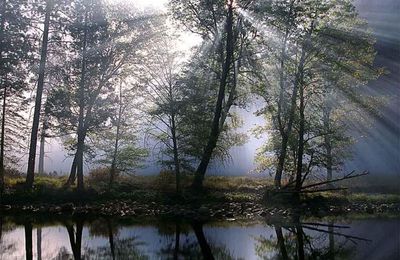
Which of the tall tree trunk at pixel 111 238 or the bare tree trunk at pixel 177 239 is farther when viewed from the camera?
the tall tree trunk at pixel 111 238

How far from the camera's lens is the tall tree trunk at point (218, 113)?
25250 millimetres

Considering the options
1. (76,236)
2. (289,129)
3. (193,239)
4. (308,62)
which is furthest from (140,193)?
(308,62)

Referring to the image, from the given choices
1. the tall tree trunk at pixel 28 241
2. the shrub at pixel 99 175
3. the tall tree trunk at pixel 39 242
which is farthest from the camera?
the shrub at pixel 99 175

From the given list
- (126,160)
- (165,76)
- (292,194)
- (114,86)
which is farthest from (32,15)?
(292,194)

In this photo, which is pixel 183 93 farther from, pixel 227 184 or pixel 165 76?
pixel 227 184

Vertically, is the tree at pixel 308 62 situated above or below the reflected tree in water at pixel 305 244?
above

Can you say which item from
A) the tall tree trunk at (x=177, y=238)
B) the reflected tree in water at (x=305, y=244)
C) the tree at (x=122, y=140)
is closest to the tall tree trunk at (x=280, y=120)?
the tree at (x=122, y=140)

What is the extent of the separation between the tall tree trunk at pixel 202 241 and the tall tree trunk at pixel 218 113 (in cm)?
851

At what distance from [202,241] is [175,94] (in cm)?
1353

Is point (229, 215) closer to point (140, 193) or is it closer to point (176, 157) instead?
point (140, 193)

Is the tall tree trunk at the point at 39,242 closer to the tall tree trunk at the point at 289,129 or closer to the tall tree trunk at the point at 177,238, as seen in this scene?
the tall tree trunk at the point at 177,238

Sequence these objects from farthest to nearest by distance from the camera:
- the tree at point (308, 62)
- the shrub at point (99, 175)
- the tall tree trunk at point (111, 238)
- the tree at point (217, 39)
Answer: the shrub at point (99, 175) < the tree at point (217, 39) < the tree at point (308, 62) < the tall tree trunk at point (111, 238)

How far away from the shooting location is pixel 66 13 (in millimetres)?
24359

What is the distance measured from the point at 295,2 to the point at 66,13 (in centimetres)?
1301
